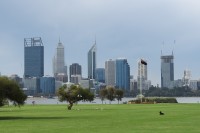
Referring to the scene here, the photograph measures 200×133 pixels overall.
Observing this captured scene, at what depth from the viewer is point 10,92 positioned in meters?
59.2

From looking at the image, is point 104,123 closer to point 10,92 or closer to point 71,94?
point 10,92

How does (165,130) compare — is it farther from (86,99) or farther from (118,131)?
(86,99)

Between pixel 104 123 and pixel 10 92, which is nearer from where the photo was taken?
pixel 104 123

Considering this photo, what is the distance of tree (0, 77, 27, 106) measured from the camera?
58.3 m

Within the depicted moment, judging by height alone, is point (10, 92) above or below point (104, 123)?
above

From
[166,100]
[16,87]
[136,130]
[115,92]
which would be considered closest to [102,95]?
[115,92]

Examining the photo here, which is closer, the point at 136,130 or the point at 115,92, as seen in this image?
the point at 136,130

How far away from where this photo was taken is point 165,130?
115ft

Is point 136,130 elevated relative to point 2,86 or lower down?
lower down

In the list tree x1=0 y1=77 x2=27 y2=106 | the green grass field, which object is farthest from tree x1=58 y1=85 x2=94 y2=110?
the green grass field

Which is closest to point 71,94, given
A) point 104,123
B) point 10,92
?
point 10,92

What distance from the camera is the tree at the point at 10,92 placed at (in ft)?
191

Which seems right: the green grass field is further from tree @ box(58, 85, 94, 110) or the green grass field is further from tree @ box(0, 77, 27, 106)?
tree @ box(58, 85, 94, 110)

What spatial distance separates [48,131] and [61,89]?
2479 inches
